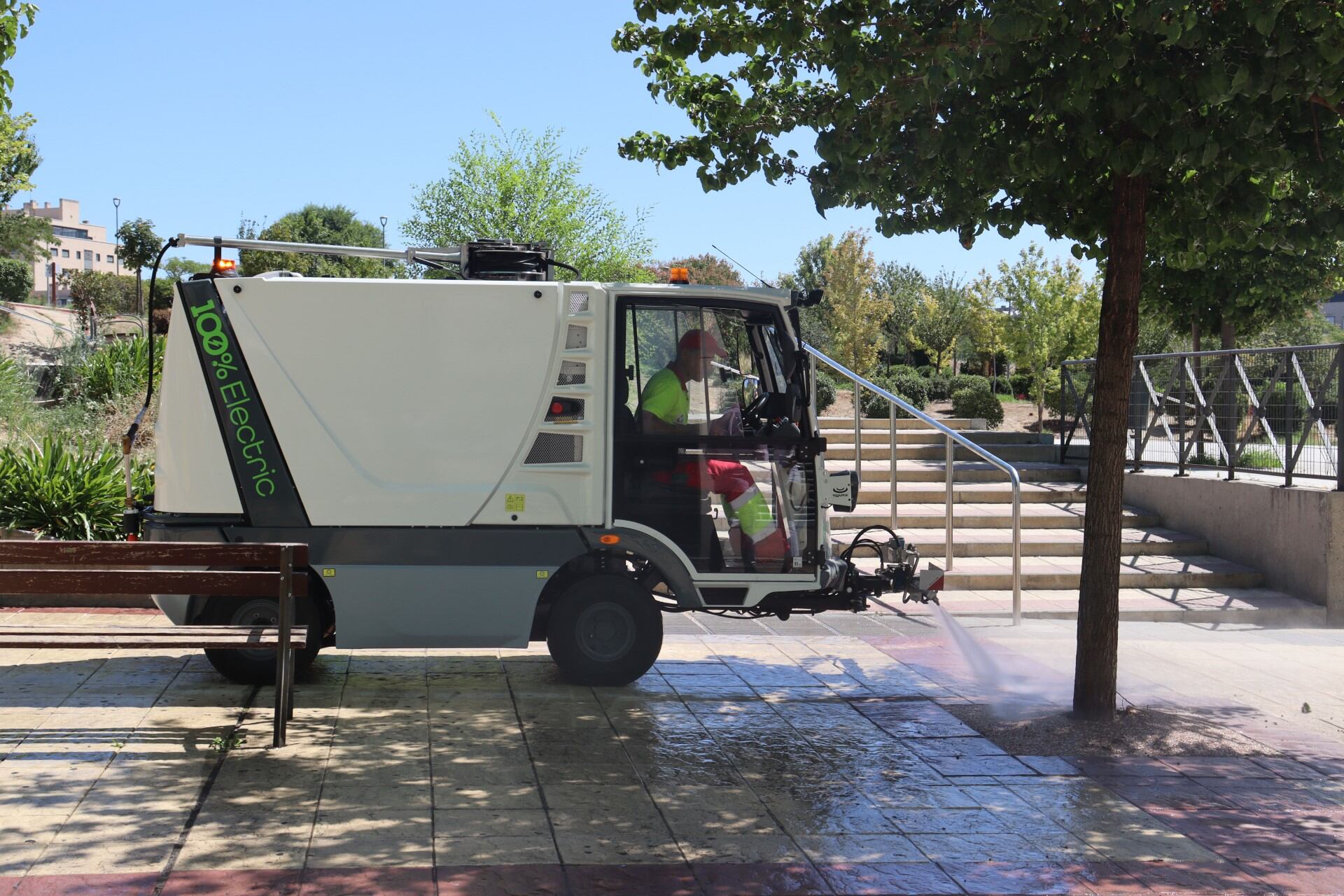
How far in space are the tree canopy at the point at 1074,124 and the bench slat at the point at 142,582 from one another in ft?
11.3

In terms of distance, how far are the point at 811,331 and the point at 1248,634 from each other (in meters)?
31.4

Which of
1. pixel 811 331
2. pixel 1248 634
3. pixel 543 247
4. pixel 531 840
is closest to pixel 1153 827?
pixel 531 840

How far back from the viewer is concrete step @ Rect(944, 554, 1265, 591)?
11406mm

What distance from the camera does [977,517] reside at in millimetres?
13102

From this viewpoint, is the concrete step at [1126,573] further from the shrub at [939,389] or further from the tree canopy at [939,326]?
the tree canopy at [939,326]

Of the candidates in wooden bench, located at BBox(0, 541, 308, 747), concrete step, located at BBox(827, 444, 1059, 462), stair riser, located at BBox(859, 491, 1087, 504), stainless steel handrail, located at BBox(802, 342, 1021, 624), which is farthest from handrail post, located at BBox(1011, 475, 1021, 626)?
wooden bench, located at BBox(0, 541, 308, 747)

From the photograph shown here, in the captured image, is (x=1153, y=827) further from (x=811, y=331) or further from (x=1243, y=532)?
(x=811, y=331)

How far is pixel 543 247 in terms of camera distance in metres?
7.68

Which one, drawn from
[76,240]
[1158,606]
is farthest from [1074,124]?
[76,240]

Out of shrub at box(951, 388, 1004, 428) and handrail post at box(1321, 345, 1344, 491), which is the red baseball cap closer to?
handrail post at box(1321, 345, 1344, 491)

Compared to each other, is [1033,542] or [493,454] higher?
[493,454]

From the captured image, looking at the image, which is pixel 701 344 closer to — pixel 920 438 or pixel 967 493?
pixel 967 493

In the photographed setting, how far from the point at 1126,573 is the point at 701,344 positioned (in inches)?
248

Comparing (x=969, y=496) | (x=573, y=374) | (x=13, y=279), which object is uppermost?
(x=13, y=279)
